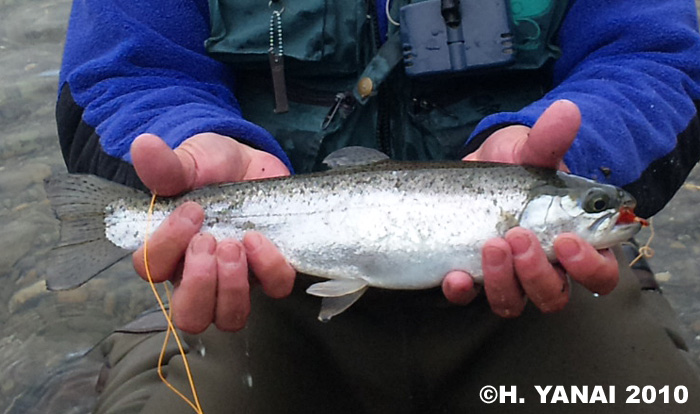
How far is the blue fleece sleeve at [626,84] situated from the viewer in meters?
2.60

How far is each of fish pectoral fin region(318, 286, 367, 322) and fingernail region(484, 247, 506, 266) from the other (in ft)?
1.30

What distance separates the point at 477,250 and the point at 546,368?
612 millimetres

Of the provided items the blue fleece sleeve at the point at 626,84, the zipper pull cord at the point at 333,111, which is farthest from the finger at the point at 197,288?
the blue fleece sleeve at the point at 626,84

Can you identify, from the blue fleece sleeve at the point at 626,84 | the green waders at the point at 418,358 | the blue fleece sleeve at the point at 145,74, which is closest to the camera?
the green waders at the point at 418,358

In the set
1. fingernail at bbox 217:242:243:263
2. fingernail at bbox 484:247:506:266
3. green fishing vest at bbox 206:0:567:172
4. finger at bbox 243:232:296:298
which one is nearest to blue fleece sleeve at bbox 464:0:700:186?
green fishing vest at bbox 206:0:567:172

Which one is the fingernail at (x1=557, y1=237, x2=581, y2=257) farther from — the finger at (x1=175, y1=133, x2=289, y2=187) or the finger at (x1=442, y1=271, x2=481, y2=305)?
the finger at (x1=175, y1=133, x2=289, y2=187)

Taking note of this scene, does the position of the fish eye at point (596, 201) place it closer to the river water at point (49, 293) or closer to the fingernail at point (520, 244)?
the fingernail at point (520, 244)

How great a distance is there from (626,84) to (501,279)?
1.15m

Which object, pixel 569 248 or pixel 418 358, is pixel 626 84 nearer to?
pixel 569 248

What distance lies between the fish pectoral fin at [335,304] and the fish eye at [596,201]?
0.69 meters

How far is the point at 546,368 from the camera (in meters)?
2.46

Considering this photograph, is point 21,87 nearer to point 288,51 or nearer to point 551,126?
point 288,51

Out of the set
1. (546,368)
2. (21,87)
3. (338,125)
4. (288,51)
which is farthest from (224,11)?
(21,87)

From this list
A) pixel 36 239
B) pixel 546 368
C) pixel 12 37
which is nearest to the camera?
pixel 546 368
